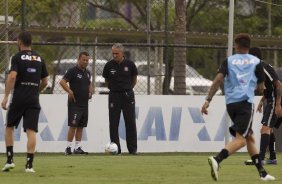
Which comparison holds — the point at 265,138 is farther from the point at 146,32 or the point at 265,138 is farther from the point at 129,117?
the point at 146,32

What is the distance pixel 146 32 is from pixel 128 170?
10498 millimetres

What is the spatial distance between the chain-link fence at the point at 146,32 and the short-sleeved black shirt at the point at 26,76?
25.0 ft

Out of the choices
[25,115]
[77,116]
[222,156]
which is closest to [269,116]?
[222,156]

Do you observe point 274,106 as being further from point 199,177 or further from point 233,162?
point 199,177

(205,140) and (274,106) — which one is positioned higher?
(274,106)

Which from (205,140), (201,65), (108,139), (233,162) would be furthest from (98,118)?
(201,65)

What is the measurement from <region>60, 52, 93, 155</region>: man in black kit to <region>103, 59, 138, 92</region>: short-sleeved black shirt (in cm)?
44

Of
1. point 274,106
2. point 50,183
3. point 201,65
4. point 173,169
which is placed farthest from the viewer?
point 201,65

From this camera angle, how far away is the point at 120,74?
20.2m

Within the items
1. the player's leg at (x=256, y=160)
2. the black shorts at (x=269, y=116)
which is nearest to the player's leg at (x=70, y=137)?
the black shorts at (x=269, y=116)

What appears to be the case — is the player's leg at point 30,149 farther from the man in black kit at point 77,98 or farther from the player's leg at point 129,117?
the player's leg at point 129,117

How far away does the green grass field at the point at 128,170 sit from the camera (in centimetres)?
1304

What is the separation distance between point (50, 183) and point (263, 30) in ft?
83.4

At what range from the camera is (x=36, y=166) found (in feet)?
51.3
